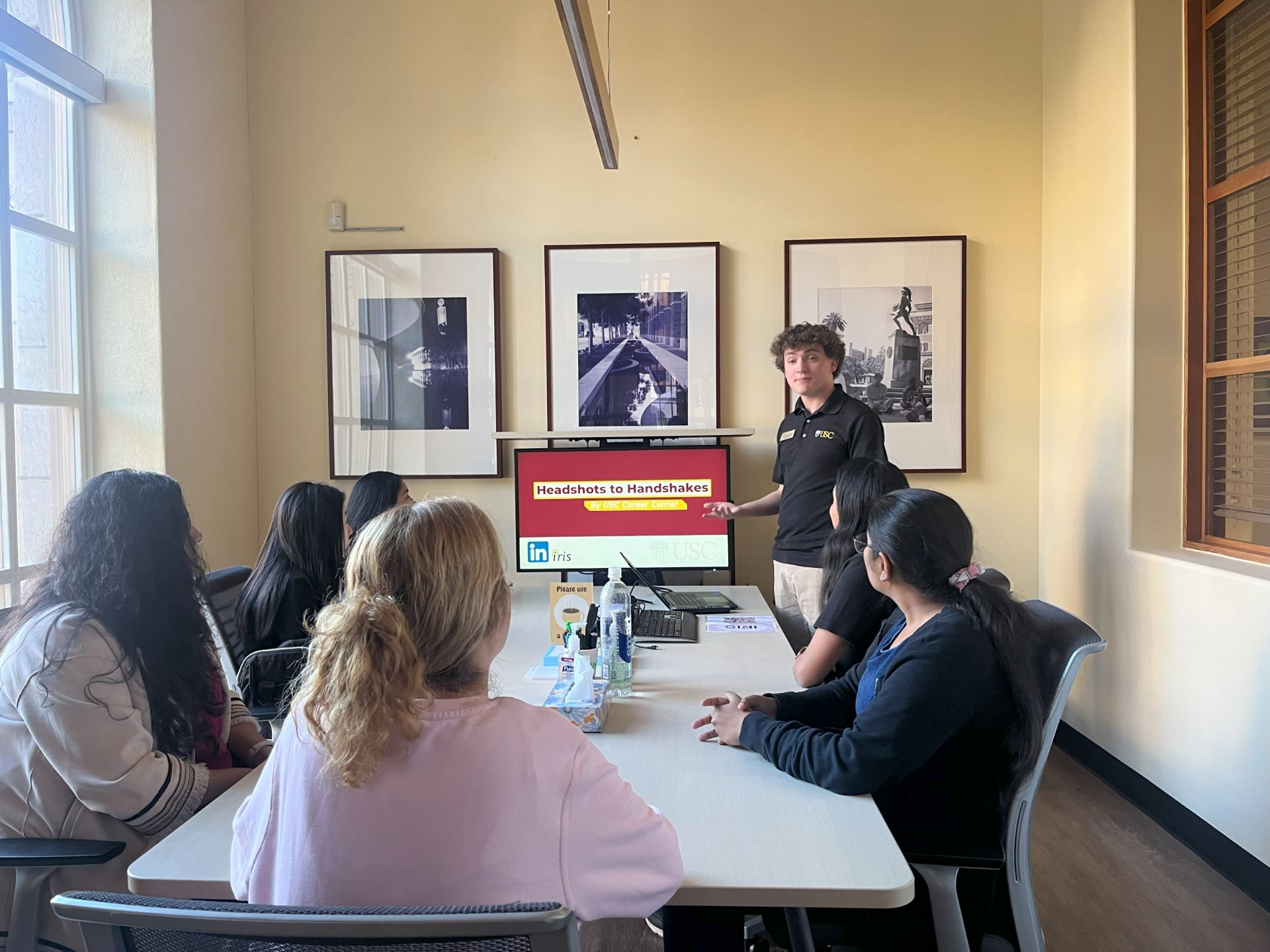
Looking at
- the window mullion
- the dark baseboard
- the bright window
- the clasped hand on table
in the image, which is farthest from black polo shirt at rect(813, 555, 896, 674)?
the window mullion

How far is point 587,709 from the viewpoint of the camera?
1787mm

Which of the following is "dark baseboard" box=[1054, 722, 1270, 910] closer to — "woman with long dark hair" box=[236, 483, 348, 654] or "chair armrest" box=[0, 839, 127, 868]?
"woman with long dark hair" box=[236, 483, 348, 654]

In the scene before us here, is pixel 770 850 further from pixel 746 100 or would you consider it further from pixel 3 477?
pixel 746 100

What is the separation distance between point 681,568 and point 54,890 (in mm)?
2577

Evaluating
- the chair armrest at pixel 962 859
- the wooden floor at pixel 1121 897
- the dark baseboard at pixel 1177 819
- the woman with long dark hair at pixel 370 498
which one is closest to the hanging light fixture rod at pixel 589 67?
the woman with long dark hair at pixel 370 498

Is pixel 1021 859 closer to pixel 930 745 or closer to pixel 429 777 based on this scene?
pixel 930 745

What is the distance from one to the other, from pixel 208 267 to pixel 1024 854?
3.54 m

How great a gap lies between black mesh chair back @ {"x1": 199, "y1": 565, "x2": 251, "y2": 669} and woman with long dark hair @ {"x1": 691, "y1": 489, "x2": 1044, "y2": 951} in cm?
151

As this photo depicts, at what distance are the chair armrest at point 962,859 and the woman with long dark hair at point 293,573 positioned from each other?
1738mm

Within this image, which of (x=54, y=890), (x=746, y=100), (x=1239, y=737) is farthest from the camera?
(x=746, y=100)

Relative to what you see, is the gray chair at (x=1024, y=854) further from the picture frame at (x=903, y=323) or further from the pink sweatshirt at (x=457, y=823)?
the picture frame at (x=903, y=323)

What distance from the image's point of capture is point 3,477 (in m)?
2.89

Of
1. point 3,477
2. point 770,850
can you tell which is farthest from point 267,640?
point 770,850

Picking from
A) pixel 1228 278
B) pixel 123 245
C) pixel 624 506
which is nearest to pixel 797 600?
pixel 624 506
